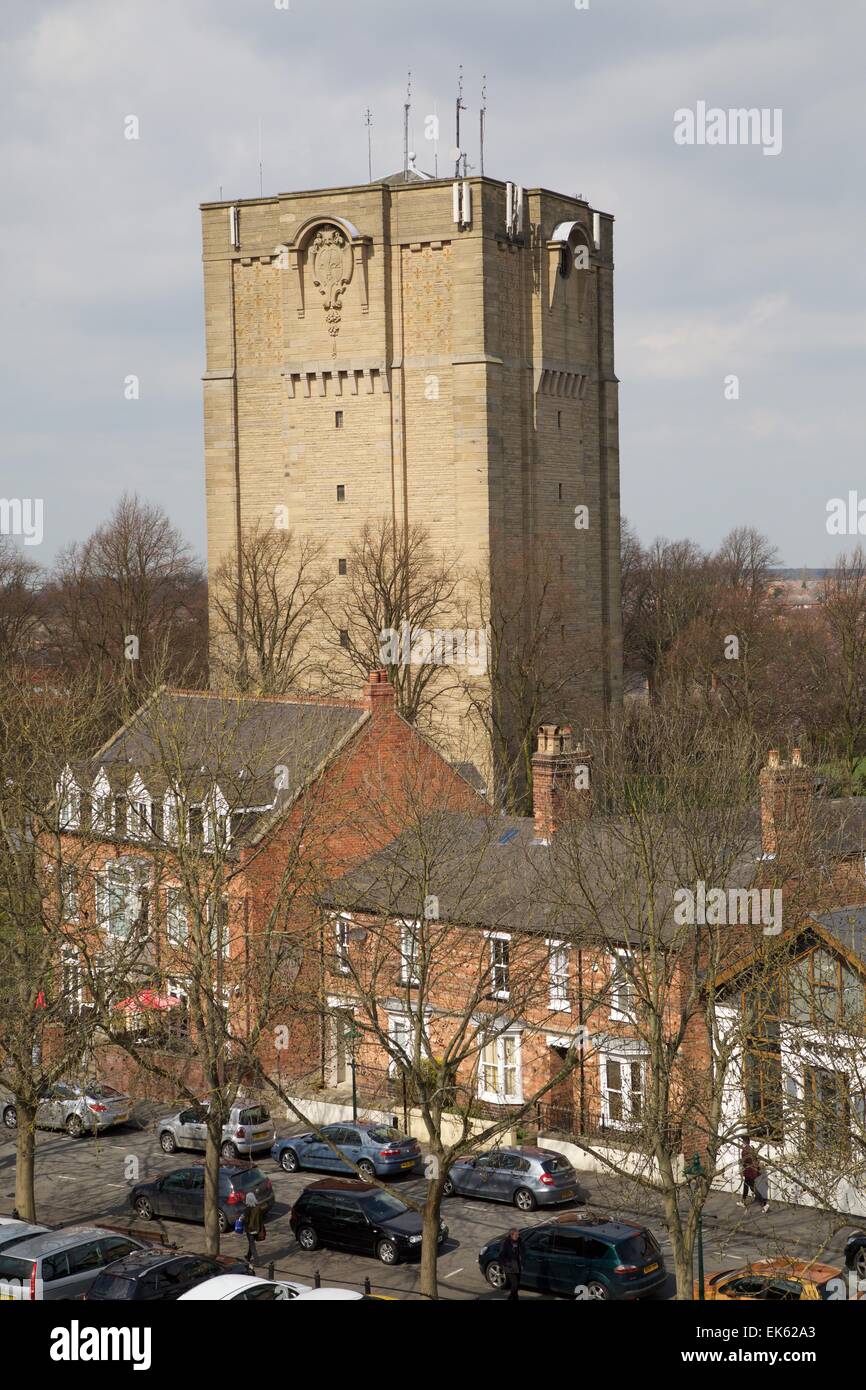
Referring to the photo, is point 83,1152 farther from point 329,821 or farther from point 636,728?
point 636,728

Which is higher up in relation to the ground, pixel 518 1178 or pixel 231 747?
pixel 231 747

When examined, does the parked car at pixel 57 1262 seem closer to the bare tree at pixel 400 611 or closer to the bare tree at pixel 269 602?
the bare tree at pixel 400 611

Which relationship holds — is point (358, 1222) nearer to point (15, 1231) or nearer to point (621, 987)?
point (15, 1231)

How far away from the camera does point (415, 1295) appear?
87.6 ft

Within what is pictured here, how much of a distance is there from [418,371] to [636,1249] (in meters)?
47.6

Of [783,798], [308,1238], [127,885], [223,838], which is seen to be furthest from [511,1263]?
[127,885]

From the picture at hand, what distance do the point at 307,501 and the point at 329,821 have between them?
33.3 m

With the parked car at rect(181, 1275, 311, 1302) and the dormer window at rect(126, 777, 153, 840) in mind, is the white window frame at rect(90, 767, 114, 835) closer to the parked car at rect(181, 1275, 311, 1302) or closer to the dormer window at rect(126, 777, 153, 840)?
the dormer window at rect(126, 777, 153, 840)

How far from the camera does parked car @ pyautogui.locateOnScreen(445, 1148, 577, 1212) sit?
3102 cm

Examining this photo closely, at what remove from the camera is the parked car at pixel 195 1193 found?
30.6 m

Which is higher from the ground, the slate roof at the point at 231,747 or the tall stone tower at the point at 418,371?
the tall stone tower at the point at 418,371

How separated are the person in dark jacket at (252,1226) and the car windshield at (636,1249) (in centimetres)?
629

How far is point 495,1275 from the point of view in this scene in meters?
26.7

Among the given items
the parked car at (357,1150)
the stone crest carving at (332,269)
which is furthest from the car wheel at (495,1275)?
the stone crest carving at (332,269)
